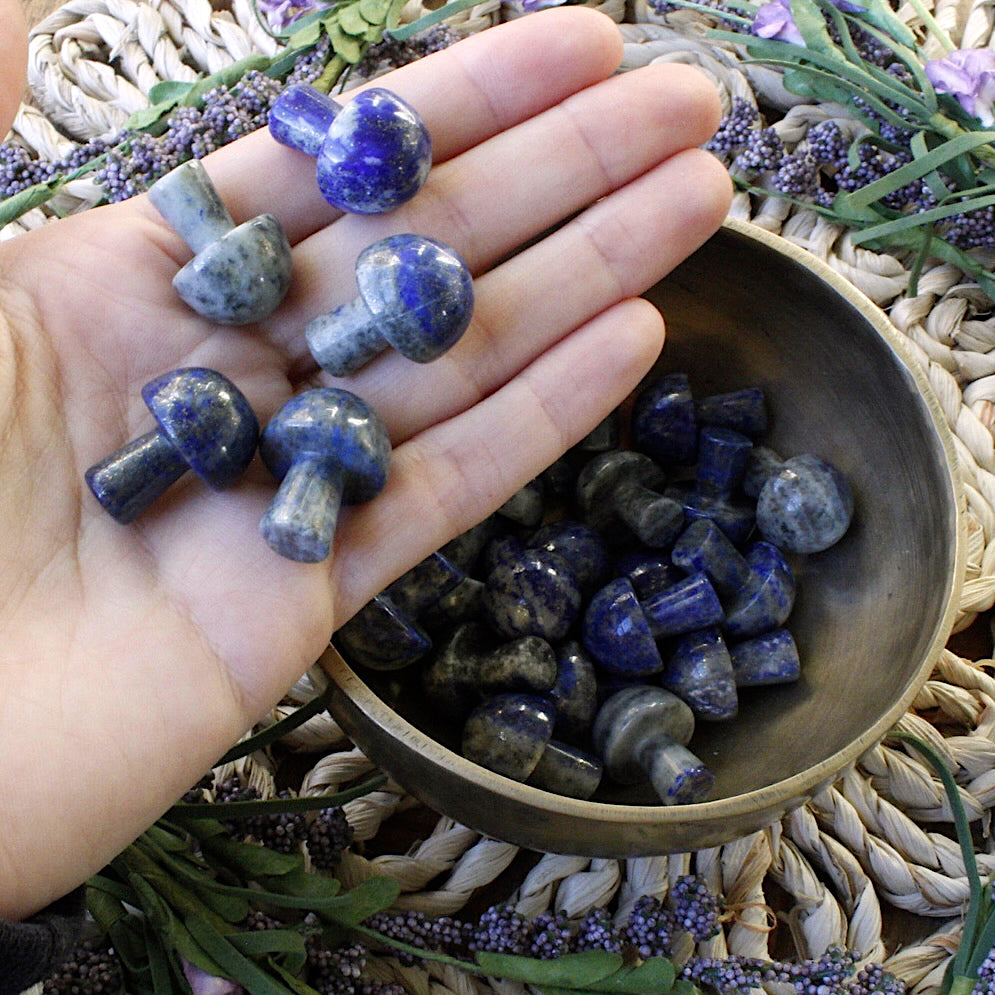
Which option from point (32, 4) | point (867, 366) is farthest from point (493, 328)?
point (32, 4)

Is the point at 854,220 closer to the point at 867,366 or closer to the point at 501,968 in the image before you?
the point at 867,366

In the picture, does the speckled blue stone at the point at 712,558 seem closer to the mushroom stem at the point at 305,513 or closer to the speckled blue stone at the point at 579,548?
the speckled blue stone at the point at 579,548

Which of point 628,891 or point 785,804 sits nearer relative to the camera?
point 785,804

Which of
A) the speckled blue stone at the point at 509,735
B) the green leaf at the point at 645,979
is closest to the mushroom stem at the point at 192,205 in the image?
the speckled blue stone at the point at 509,735

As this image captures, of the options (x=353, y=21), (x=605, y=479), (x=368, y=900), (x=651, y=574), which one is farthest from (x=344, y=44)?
(x=368, y=900)

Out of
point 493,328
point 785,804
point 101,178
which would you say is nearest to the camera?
point 785,804

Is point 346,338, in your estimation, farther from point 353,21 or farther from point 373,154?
point 353,21
